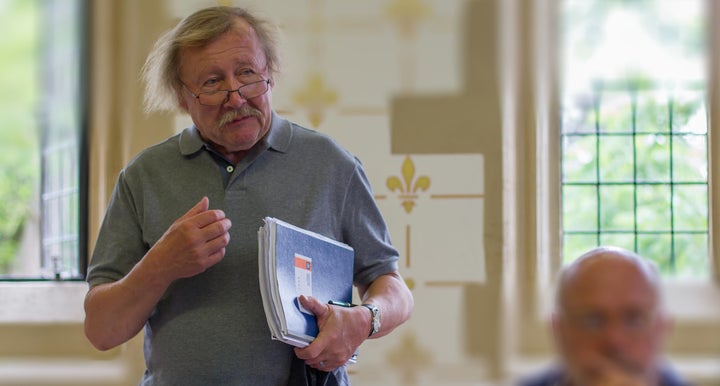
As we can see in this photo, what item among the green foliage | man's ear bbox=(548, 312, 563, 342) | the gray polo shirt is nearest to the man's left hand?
the gray polo shirt

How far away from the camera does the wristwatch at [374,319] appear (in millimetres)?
2211

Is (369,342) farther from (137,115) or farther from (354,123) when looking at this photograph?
(137,115)

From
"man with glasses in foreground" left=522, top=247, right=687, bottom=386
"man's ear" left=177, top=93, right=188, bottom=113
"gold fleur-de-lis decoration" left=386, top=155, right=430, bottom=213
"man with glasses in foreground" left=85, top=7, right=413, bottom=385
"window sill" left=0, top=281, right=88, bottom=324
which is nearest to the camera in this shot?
"man with glasses in foreground" left=522, top=247, right=687, bottom=386

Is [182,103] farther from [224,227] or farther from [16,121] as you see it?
[16,121]

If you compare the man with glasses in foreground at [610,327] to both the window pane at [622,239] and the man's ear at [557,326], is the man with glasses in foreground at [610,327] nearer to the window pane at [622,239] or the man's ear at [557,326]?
the man's ear at [557,326]

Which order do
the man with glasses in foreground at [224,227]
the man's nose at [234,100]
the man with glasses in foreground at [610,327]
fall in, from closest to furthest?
the man with glasses in foreground at [610,327] → the man with glasses in foreground at [224,227] → the man's nose at [234,100]

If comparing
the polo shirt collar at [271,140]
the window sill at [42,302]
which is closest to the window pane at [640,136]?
the window sill at [42,302]

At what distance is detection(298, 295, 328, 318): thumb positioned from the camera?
2.13 m

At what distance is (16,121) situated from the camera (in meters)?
4.12

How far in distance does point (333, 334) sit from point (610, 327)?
42.7 inches

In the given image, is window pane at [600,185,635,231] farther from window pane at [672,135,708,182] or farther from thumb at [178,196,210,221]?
thumb at [178,196,210,221]

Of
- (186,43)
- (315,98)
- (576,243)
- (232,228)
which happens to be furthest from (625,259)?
(576,243)

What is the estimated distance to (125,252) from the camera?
7.57ft

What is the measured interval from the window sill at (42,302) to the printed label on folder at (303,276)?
1.81m
